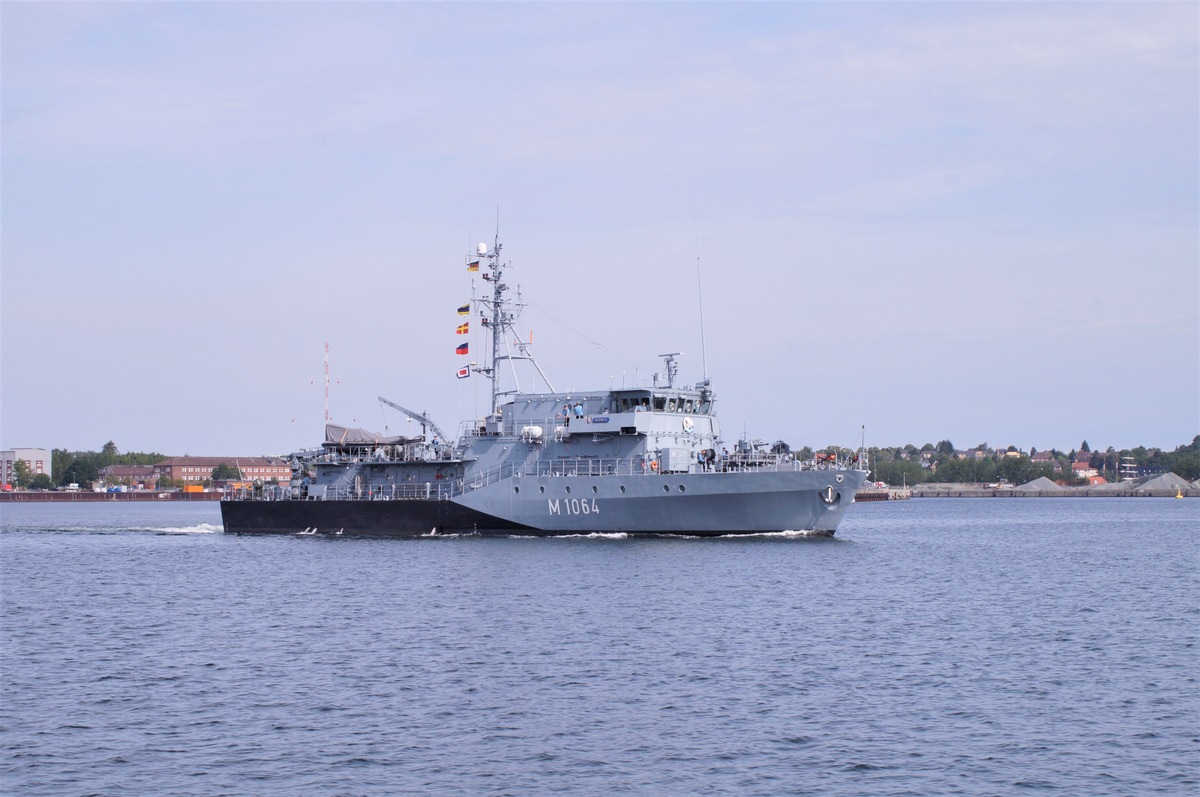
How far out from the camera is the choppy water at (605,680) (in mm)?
15867

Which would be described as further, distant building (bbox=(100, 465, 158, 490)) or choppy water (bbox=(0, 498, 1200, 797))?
distant building (bbox=(100, 465, 158, 490))

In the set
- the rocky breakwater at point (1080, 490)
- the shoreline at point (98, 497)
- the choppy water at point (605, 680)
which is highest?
the shoreline at point (98, 497)

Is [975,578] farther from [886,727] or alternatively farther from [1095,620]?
[886,727]

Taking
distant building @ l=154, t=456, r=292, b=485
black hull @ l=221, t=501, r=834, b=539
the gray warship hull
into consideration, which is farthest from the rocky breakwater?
→ black hull @ l=221, t=501, r=834, b=539

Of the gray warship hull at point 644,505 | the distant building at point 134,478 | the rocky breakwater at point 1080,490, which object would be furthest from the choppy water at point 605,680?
the distant building at point 134,478

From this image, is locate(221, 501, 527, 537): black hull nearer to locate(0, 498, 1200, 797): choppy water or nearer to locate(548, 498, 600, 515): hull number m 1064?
locate(548, 498, 600, 515): hull number m 1064

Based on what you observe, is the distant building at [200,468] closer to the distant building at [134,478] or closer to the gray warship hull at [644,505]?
the distant building at [134,478]

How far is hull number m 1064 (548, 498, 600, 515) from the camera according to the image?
4684 cm

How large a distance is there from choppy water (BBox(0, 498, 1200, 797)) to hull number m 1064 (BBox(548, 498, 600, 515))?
662 cm

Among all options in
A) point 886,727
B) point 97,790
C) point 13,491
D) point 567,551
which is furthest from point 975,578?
point 13,491

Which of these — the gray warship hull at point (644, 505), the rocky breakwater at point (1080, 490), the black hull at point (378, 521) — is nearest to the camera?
the gray warship hull at point (644, 505)

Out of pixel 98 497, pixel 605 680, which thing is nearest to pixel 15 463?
pixel 98 497

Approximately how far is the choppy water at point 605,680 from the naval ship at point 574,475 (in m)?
5.13

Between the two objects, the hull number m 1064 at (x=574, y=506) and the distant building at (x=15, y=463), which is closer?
the hull number m 1064 at (x=574, y=506)
